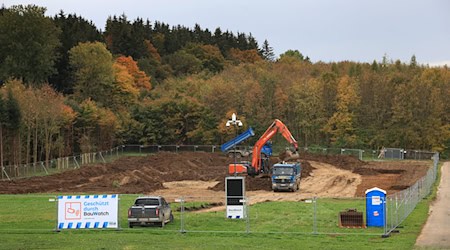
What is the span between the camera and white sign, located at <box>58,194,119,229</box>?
3481 centimetres

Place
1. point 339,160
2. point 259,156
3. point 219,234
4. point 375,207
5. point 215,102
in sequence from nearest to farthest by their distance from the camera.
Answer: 1. point 219,234
2. point 375,207
3. point 259,156
4. point 339,160
5. point 215,102

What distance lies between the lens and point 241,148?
10819 centimetres

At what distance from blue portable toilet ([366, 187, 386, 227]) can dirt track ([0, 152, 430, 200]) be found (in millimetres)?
15118

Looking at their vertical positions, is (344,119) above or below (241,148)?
above

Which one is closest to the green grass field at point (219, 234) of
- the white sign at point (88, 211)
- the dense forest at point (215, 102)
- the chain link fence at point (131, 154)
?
the white sign at point (88, 211)

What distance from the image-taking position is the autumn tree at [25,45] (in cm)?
11075

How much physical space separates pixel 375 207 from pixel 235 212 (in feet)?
26.5

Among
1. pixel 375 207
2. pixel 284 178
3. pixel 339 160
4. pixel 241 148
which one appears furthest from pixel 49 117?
pixel 375 207

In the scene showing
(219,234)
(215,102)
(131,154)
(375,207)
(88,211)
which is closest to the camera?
(219,234)

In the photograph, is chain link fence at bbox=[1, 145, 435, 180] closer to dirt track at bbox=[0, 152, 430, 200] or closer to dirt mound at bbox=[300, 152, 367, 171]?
dirt track at bbox=[0, 152, 430, 200]

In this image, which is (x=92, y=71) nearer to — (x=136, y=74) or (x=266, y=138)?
(x=136, y=74)

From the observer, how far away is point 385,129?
111 m

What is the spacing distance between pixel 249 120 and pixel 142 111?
722 inches

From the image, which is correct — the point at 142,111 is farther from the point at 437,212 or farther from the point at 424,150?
the point at 437,212
